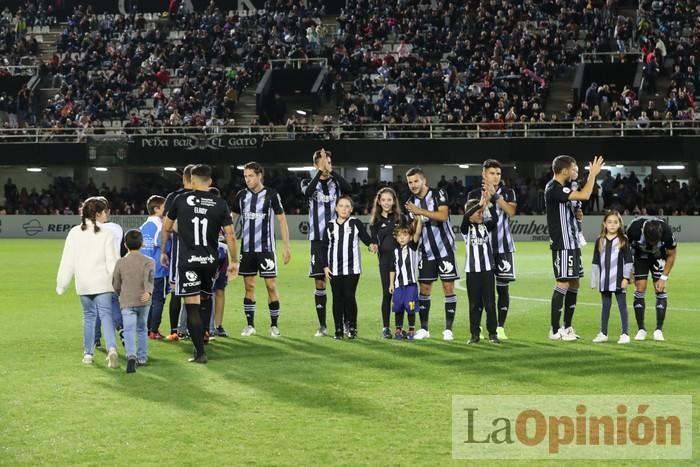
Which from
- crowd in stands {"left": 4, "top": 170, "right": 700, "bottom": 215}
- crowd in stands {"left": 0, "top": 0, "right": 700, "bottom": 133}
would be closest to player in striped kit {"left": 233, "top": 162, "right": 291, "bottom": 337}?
crowd in stands {"left": 4, "top": 170, "right": 700, "bottom": 215}

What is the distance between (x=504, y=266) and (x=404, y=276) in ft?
4.15

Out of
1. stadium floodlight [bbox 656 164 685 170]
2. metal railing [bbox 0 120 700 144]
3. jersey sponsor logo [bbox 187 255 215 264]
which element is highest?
metal railing [bbox 0 120 700 144]

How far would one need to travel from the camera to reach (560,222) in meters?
12.2

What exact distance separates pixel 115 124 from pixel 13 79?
8.15m

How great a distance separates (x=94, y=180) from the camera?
5003cm

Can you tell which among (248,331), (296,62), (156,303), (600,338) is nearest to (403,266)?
(248,331)

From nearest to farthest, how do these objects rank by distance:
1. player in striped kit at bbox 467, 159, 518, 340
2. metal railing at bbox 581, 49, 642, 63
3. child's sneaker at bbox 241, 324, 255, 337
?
player in striped kit at bbox 467, 159, 518, 340
child's sneaker at bbox 241, 324, 255, 337
metal railing at bbox 581, 49, 642, 63

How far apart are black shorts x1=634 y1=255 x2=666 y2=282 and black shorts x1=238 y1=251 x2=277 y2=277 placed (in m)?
4.47

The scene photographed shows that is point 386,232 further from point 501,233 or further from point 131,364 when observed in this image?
point 131,364

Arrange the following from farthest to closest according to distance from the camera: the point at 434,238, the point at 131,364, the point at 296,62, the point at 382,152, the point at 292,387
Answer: the point at 296,62 → the point at 382,152 → the point at 434,238 → the point at 131,364 → the point at 292,387

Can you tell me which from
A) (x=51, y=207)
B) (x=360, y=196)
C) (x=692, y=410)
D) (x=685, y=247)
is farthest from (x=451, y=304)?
(x=51, y=207)

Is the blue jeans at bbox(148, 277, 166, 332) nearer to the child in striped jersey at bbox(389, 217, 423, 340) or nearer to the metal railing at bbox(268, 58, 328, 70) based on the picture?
the child in striped jersey at bbox(389, 217, 423, 340)

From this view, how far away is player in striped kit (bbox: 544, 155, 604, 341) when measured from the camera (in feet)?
39.2

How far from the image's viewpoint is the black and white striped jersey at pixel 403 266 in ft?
40.6
